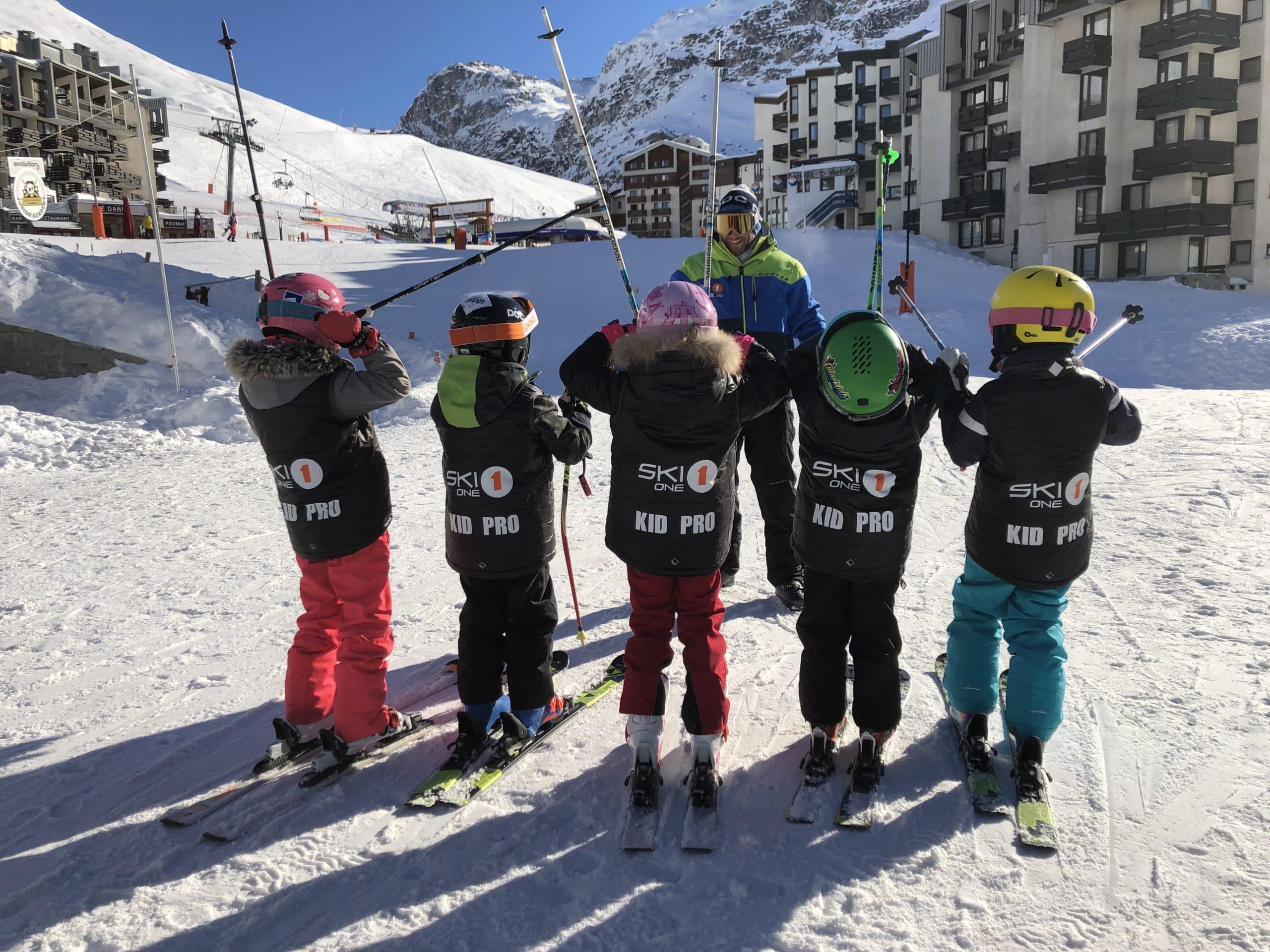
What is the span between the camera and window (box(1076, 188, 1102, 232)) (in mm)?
27500

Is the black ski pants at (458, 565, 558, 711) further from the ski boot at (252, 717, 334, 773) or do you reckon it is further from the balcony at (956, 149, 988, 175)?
the balcony at (956, 149, 988, 175)

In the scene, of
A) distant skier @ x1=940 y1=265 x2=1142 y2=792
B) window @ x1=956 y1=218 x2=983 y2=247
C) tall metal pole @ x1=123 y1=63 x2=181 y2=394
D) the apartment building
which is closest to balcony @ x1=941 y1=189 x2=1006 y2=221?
window @ x1=956 y1=218 x2=983 y2=247

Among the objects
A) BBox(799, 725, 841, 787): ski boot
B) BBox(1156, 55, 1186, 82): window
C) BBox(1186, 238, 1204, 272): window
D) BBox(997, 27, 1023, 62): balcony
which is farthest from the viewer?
BBox(997, 27, 1023, 62): balcony

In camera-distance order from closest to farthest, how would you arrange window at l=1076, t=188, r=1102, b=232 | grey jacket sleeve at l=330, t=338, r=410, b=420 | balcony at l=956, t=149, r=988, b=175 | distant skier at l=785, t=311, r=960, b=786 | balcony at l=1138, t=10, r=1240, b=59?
distant skier at l=785, t=311, r=960, b=786 → grey jacket sleeve at l=330, t=338, r=410, b=420 → balcony at l=1138, t=10, r=1240, b=59 → window at l=1076, t=188, r=1102, b=232 → balcony at l=956, t=149, r=988, b=175

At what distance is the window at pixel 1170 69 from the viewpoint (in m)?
25.6

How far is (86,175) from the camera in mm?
41188

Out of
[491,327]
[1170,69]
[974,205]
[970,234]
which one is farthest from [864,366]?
[970,234]

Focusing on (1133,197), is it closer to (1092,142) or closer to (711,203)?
(1092,142)

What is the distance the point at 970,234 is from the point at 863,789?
36351 millimetres

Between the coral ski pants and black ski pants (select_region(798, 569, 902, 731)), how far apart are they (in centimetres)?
159

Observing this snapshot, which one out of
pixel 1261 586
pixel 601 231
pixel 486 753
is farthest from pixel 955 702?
pixel 601 231

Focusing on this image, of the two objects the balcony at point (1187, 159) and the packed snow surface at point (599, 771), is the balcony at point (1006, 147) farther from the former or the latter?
the packed snow surface at point (599, 771)

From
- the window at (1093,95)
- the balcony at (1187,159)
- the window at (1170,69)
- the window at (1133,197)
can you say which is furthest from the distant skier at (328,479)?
the window at (1093,95)

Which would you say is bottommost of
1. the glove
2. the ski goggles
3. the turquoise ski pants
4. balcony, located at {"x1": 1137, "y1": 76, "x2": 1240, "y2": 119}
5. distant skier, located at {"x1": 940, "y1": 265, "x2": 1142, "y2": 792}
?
the turquoise ski pants
